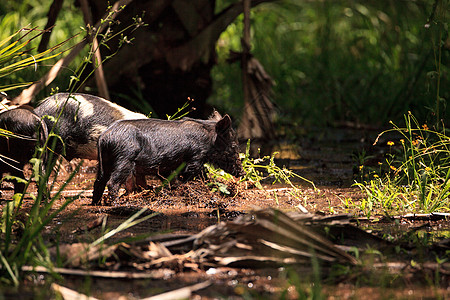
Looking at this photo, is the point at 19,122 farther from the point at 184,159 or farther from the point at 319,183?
the point at 319,183

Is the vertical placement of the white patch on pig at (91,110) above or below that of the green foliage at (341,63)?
above

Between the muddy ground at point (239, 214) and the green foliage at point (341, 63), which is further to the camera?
the green foliage at point (341, 63)

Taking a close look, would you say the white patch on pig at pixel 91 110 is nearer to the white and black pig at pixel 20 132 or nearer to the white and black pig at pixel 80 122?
the white and black pig at pixel 80 122

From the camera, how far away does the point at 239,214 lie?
452cm

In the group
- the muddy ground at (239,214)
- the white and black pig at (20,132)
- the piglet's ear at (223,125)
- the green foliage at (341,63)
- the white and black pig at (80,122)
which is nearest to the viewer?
the muddy ground at (239,214)

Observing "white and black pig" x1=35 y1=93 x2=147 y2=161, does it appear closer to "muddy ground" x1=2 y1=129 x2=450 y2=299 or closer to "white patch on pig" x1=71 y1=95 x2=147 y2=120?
"white patch on pig" x1=71 y1=95 x2=147 y2=120

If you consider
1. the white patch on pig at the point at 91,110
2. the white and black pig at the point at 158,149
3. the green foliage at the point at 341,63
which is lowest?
the green foliage at the point at 341,63


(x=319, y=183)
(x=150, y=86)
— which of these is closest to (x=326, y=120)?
(x=150, y=86)

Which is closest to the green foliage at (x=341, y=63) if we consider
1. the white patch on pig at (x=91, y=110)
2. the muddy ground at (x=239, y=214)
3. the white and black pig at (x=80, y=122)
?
the muddy ground at (x=239, y=214)

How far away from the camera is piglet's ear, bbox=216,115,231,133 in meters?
5.30

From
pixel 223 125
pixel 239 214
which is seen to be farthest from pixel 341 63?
pixel 239 214

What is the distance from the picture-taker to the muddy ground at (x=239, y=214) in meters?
2.83

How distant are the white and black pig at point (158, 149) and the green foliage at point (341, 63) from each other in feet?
9.06

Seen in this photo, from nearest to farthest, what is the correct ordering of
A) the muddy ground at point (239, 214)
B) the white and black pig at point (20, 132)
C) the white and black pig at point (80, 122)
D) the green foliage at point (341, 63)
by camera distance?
the muddy ground at point (239, 214) → the white and black pig at point (20, 132) → the white and black pig at point (80, 122) → the green foliage at point (341, 63)
